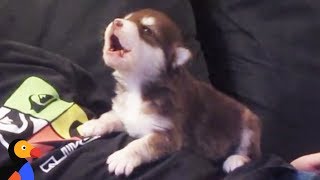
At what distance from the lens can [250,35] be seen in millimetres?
951

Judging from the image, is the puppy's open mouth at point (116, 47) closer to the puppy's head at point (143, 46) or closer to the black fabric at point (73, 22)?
the puppy's head at point (143, 46)

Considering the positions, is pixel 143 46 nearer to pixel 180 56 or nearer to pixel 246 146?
pixel 180 56

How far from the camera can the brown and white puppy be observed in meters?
0.71

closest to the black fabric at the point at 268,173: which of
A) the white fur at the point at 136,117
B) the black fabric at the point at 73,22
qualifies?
the white fur at the point at 136,117

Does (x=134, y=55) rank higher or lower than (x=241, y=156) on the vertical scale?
higher

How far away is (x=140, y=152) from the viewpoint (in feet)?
2.35

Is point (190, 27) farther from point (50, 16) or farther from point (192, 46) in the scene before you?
point (50, 16)

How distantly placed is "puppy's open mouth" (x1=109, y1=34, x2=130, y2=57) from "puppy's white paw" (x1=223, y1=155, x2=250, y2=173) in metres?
0.19

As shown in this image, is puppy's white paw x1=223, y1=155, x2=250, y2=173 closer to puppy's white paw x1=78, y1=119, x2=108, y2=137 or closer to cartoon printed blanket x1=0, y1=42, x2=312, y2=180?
cartoon printed blanket x1=0, y1=42, x2=312, y2=180

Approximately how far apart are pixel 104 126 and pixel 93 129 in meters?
0.01

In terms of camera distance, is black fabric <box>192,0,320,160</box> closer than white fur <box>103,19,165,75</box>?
No

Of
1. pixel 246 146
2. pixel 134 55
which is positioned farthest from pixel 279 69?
pixel 134 55

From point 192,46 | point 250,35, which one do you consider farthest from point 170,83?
point 250,35

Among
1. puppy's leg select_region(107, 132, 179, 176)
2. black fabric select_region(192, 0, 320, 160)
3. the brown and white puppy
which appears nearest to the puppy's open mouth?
the brown and white puppy
